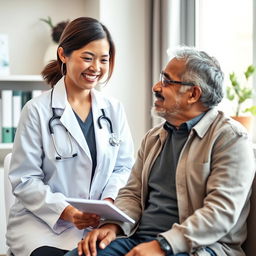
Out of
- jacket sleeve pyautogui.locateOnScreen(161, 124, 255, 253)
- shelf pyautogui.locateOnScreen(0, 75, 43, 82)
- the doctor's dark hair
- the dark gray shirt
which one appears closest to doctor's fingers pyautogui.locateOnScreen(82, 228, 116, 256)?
the dark gray shirt

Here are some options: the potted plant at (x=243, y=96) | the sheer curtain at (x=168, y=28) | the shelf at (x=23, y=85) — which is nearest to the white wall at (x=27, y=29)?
the shelf at (x=23, y=85)

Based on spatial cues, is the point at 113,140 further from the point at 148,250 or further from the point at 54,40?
the point at 54,40

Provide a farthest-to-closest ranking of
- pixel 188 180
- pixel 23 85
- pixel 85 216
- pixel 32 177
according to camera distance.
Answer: pixel 23 85 → pixel 32 177 → pixel 85 216 → pixel 188 180

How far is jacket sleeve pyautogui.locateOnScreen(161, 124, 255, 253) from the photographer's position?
1.71m

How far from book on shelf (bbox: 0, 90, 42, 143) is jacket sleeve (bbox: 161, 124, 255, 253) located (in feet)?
6.04

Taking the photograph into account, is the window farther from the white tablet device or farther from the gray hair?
the white tablet device

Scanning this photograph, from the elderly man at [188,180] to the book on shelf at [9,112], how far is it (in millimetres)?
1474

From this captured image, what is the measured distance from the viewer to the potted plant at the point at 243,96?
2.76 metres

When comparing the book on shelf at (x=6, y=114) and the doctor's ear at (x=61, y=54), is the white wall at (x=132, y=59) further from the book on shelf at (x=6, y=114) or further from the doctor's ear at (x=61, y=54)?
the doctor's ear at (x=61, y=54)

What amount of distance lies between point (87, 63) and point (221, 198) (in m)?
0.91

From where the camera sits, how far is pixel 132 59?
11.2 ft

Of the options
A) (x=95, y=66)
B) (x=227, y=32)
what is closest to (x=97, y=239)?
(x=95, y=66)

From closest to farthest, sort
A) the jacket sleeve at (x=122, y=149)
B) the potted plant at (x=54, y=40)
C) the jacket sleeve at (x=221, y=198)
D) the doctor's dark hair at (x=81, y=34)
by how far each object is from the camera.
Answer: the jacket sleeve at (x=221, y=198) → the doctor's dark hair at (x=81, y=34) → the jacket sleeve at (x=122, y=149) → the potted plant at (x=54, y=40)

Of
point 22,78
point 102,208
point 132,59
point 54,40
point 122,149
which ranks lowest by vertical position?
point 102,208
